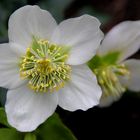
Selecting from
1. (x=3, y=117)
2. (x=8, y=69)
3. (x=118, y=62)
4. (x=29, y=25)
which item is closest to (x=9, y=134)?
(x=3, y=117)

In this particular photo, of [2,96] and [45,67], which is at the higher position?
[45,67]

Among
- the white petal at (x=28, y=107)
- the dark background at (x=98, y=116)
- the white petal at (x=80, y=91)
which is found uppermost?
the white petal at (x=80, y=91)

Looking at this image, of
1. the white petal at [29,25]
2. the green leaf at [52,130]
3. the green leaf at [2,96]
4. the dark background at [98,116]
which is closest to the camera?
the white petal at [29,25]

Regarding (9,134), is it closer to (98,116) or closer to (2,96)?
(2,96)

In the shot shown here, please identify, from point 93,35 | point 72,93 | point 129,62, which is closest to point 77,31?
point 93,35

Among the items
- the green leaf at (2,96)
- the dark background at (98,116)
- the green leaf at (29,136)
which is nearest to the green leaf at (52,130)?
the green leaf at (29,136)

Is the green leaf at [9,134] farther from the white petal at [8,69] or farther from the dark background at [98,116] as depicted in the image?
the dark background at [98,116]
